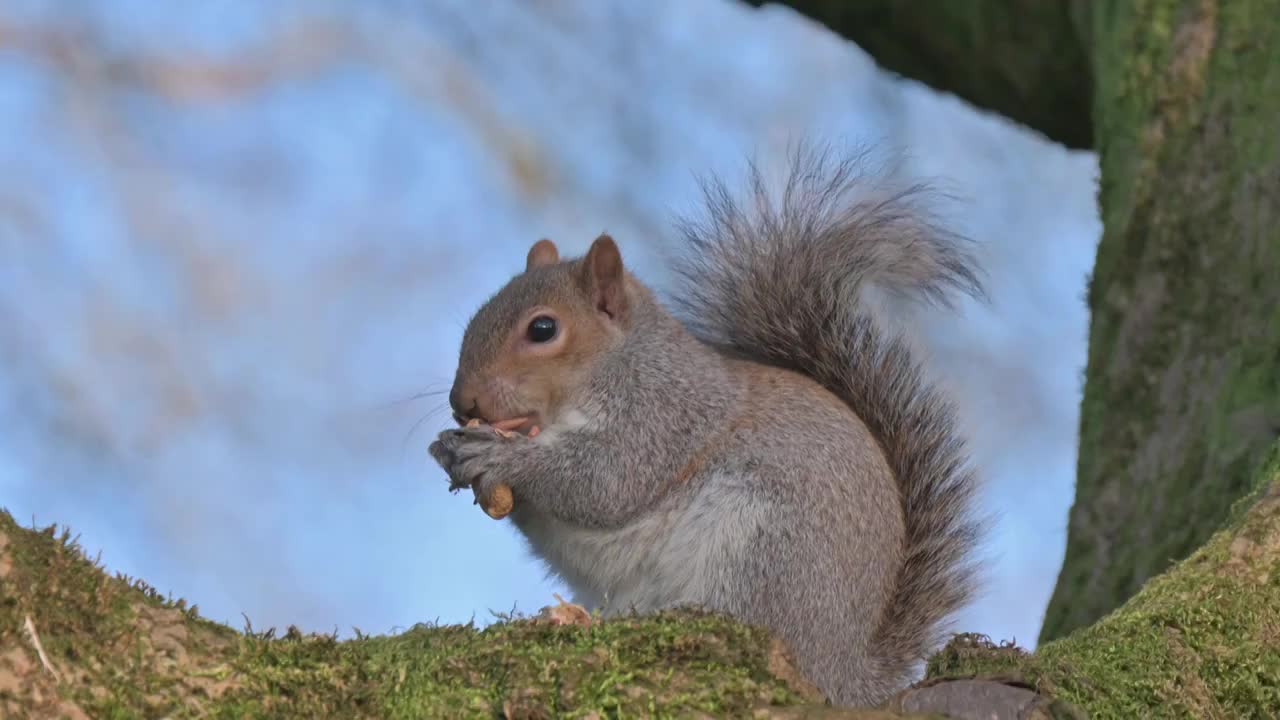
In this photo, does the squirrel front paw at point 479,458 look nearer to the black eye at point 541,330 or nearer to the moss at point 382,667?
the black eye at point 541,330

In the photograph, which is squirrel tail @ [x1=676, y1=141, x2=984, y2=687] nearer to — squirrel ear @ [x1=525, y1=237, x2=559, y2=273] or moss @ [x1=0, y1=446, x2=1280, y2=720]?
squirrel ear @ [x1=525, y1=237, x2=559, y2=273]

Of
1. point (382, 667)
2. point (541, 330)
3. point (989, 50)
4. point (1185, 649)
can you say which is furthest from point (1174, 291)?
point (382, 667)

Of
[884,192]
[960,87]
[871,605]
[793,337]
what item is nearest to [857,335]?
[793,337]

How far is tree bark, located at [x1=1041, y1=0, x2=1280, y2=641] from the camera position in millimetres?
3436

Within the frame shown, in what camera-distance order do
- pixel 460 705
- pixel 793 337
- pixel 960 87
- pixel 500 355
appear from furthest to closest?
1. pixel 960 87
2. pixel 793 337
3. pixel 500 355
4. pixel 460 705

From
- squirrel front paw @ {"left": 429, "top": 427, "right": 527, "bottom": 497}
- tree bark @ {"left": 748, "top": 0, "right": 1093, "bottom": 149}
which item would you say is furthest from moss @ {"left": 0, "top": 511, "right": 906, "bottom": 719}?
tree bark @ {"left": 748, "top": 0, "right": 1093, "bottom": 149}

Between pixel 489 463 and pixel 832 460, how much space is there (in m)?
0.66

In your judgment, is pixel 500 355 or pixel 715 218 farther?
pixel 715 218

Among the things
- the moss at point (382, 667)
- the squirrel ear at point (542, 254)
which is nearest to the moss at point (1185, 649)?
the moss at point (382, 667)

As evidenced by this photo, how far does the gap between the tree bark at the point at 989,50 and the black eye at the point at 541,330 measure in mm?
2871

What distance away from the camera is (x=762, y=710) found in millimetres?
1595

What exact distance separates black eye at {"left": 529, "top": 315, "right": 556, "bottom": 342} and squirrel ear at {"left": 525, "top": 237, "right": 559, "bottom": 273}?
51 centimetres

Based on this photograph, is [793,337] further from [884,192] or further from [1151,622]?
[1151,622]

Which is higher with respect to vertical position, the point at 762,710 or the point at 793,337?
the point at 793,337
